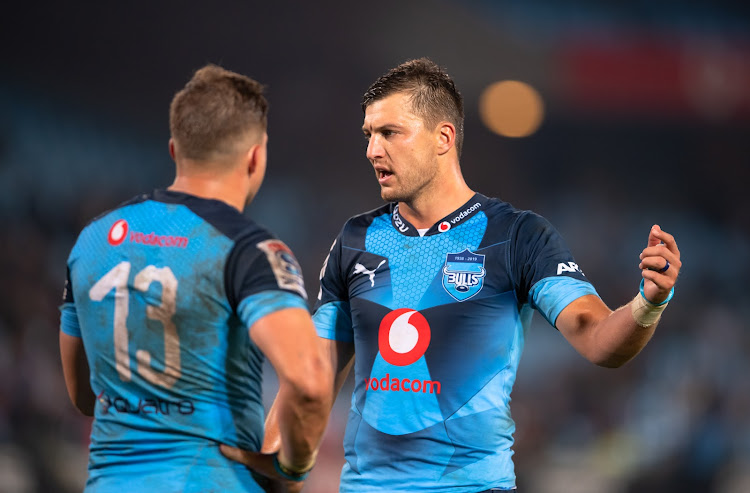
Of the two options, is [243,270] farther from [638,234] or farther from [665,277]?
[638,234]

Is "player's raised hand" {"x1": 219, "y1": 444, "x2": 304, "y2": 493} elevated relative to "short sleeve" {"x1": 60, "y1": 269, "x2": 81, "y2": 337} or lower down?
lower down

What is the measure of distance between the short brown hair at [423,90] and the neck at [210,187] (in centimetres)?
126

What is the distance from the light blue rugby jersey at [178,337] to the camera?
245 centimetres

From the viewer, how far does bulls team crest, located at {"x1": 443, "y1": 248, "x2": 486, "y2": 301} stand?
3.39m

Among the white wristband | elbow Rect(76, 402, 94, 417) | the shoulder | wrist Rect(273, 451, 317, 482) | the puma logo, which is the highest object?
the shoulder

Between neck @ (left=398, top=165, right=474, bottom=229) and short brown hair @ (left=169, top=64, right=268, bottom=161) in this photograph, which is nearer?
short brown hair @ (left=169, top=64, right=268, bottom=161)

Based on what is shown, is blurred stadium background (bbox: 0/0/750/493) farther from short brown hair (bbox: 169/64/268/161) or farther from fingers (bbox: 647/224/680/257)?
short brown hair (bbox: 169/64/268/161)

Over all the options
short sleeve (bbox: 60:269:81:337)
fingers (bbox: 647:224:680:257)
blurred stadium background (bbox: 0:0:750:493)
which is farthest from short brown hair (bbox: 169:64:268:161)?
blurred stadium background (bbox: 0:0:750:493)

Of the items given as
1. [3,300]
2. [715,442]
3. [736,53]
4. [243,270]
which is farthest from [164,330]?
[736,53]

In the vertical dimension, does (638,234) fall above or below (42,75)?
below

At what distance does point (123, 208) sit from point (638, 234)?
30.4 feet

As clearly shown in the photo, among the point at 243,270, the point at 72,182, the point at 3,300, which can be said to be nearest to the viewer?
the point at 243,270

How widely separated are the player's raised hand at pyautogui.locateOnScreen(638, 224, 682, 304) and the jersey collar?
37.0 inches

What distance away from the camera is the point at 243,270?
245 cm
